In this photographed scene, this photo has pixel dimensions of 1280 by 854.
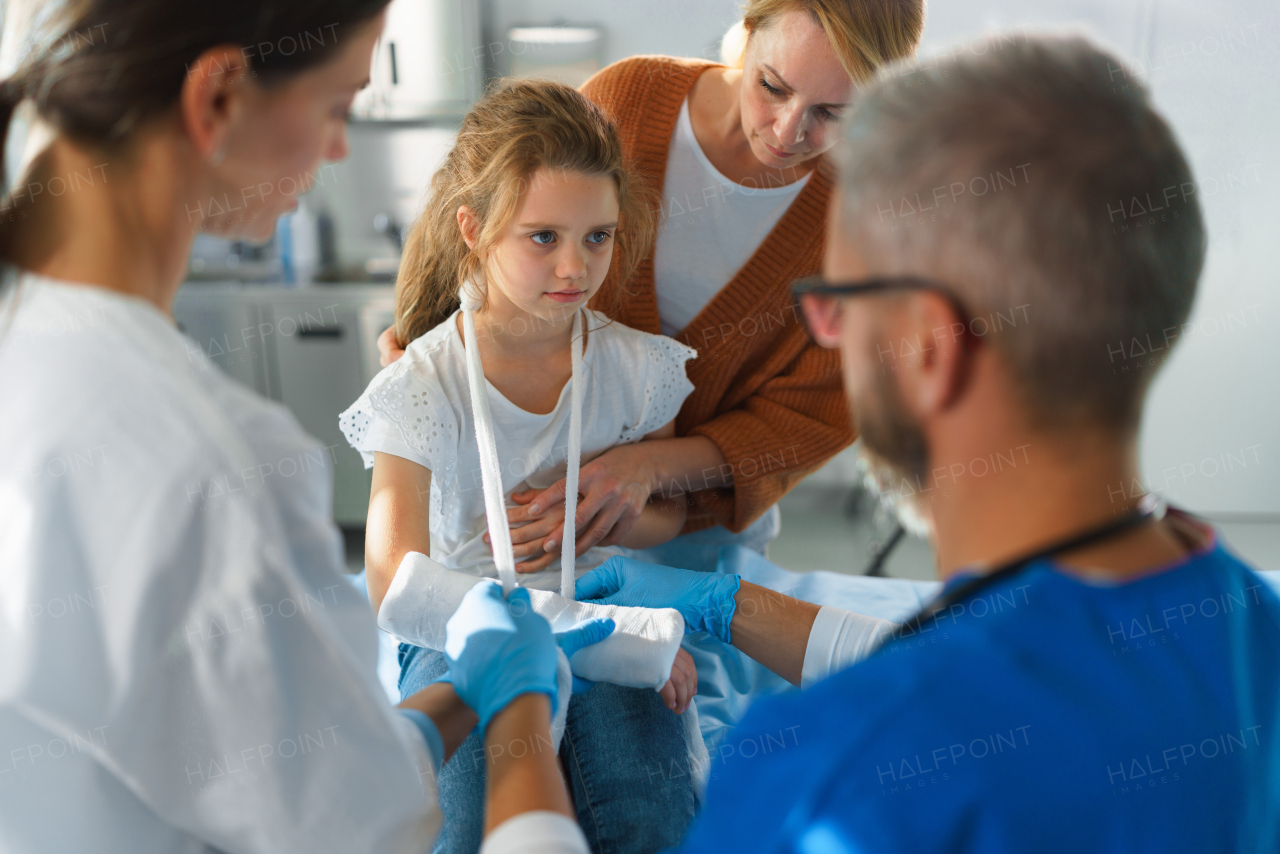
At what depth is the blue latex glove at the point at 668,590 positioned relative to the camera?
4.73ft

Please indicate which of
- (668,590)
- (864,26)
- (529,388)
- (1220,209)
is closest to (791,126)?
(864,26)

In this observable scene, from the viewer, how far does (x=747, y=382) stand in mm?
1825

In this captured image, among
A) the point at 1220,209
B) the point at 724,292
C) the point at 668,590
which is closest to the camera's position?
the point at 668,590

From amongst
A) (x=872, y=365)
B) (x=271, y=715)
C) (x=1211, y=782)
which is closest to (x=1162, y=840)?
(x=1211, y=782)

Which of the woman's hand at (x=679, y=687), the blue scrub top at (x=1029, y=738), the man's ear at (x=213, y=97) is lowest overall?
the woman's hand at (x=679, y=687)

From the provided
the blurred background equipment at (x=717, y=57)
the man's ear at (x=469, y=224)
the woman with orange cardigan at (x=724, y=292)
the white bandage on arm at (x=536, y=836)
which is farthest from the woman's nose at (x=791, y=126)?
the blurred background equipment at (x=717, y=57)

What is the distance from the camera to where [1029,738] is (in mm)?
621

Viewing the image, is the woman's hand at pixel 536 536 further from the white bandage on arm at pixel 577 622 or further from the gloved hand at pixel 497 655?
the gloved hand at pixel 497 655

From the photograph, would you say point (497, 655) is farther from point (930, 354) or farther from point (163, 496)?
point (930, 354)

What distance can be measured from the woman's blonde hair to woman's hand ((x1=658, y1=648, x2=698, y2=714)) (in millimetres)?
888

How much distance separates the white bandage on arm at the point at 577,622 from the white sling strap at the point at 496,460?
65 mm

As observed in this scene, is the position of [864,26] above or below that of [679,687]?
above

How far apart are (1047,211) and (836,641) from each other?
0.85m

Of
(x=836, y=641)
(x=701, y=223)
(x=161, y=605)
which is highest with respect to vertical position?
(x=701, y=223)
